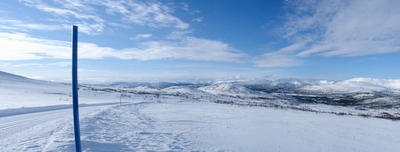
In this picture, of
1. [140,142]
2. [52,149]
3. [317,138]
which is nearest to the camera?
[52,149]

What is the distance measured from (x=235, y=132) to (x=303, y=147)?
211 cm

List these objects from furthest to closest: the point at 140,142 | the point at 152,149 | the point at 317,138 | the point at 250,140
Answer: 1. the point at 317,138
2. the point at 250,140
3. the point at 140,142
4. the point at 152,149

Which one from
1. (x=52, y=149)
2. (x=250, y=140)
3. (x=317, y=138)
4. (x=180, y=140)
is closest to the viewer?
(x=52, y=149)

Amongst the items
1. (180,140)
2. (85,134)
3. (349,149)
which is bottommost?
(349,149)

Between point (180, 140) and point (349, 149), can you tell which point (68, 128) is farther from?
point (349, 149)

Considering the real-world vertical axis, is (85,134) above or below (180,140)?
above

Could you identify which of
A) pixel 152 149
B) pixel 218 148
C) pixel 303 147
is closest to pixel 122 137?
pixel 152 149

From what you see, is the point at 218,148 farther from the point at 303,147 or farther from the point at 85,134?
the point at 85,134

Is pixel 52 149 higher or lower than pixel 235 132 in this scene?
higher

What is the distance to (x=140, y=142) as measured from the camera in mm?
4980

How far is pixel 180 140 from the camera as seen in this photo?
549 cm

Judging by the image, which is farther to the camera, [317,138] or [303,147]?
[317,138]

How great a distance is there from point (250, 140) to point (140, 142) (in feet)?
10.1

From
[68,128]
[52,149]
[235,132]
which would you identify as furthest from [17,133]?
[235,132]
